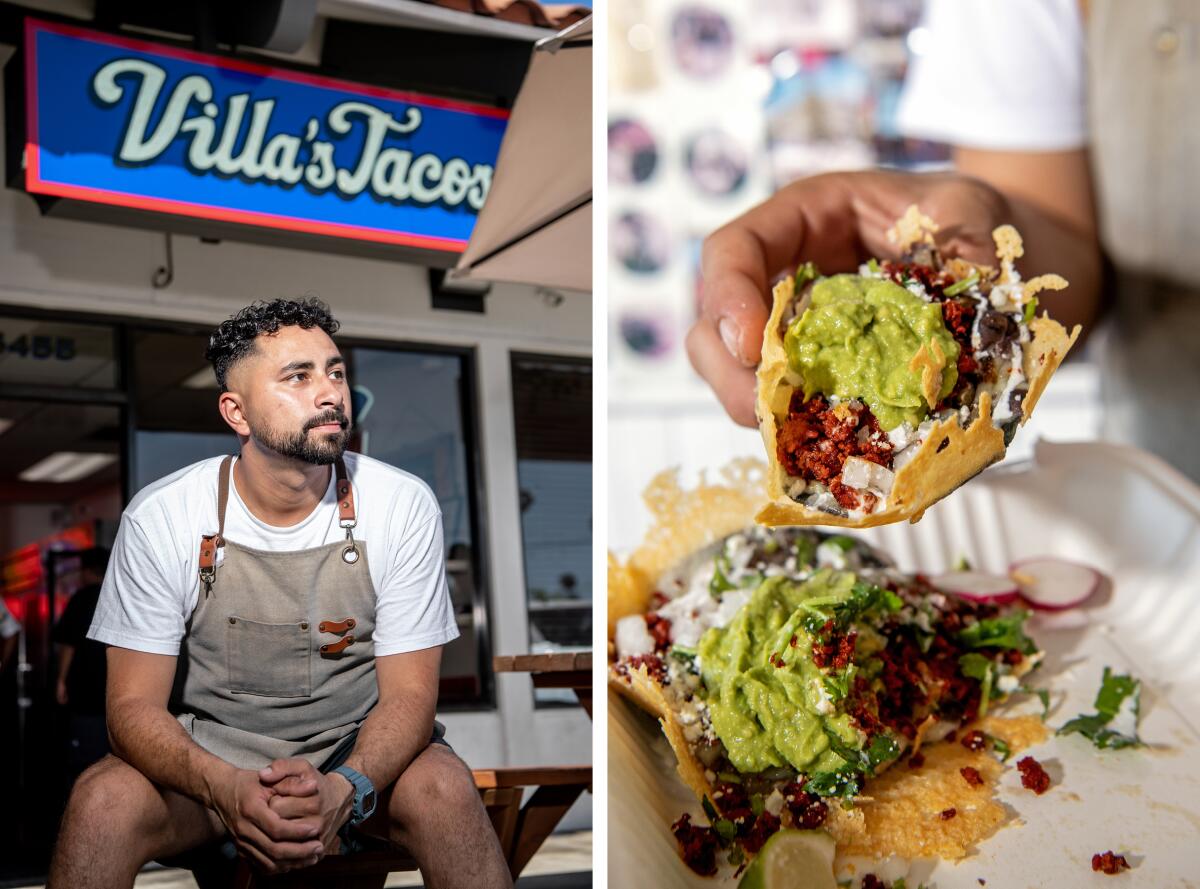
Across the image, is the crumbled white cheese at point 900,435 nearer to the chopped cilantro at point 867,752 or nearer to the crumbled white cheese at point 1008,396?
the crumbled white cheese at point 1008,396

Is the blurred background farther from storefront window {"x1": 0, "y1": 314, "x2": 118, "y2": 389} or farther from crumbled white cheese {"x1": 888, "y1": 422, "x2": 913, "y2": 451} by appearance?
storefront window {"x1": 0, "y1": 314, "x2": 118, "y2": 389}

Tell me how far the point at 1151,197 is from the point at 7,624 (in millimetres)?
3738

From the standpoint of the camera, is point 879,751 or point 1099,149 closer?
point 879,751

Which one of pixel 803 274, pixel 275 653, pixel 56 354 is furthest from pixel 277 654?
pixel 803 274

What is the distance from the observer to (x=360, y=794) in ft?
5.50

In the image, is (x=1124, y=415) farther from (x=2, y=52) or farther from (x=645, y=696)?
(x=2, y=52)

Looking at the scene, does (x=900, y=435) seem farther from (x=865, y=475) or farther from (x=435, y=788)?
(x=435, y=788)

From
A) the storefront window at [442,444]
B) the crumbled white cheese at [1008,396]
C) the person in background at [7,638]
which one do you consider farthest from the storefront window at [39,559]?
the crumbled white cheese at [1008,396]

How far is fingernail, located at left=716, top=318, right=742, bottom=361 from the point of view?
2057 millimetres

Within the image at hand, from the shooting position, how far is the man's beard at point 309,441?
5.75 ft

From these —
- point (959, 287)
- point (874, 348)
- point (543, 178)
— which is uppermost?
Result: point (543, 178)

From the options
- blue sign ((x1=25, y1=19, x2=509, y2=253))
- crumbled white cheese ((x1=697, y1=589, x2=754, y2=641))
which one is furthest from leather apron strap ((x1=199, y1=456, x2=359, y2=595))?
crumbled white cheese ((x1=697, y1=589, x2=754, y2=641))

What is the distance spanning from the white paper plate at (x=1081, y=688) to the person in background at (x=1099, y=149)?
651 mm

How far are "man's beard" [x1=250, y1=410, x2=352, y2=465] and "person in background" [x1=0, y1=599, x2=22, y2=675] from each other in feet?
1.66
